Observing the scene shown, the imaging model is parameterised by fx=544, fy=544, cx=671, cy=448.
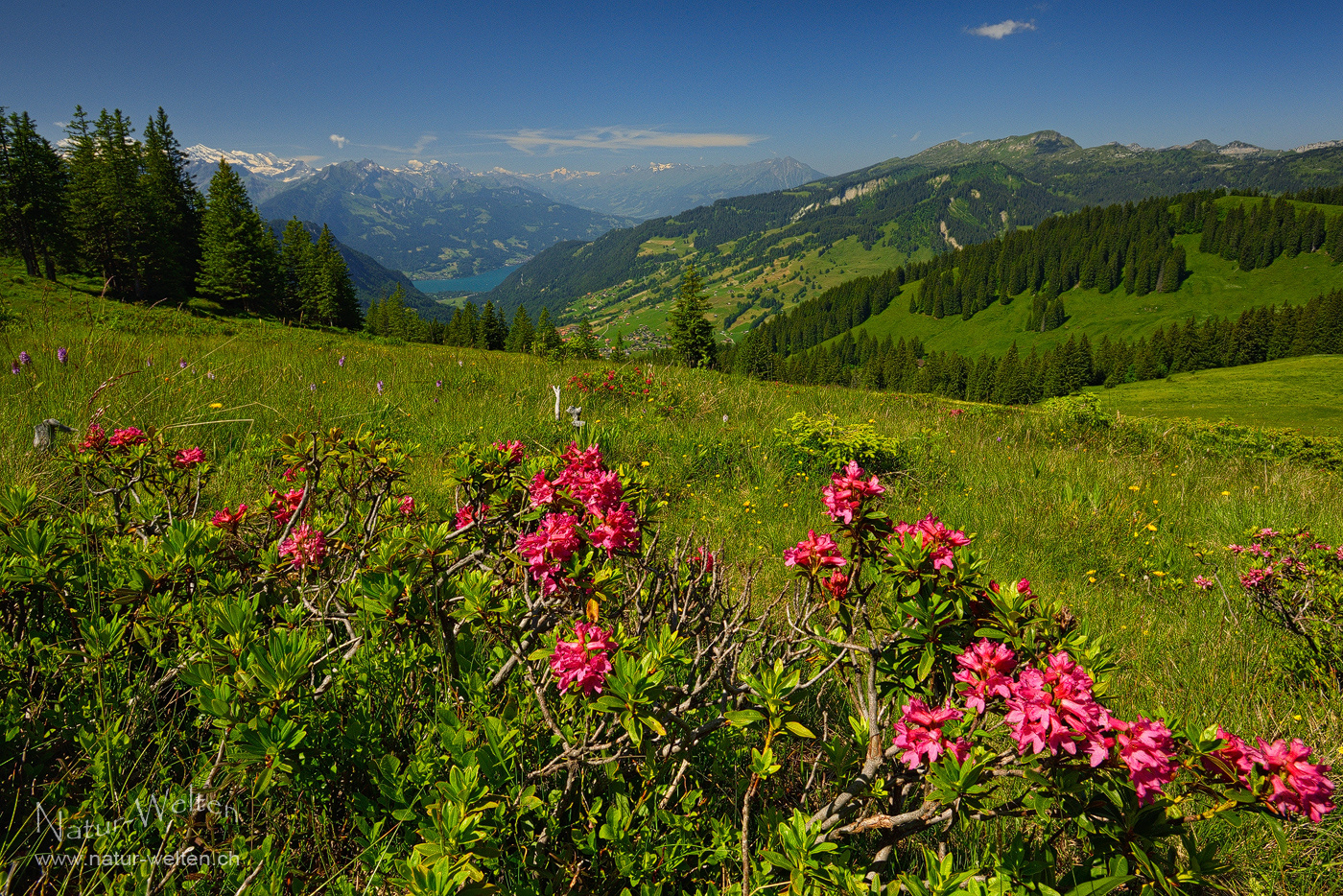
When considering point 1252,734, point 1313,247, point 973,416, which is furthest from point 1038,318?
point 1252,734

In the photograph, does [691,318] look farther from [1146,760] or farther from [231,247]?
[1146,760]

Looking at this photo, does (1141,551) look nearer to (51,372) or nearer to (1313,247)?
(51,372)

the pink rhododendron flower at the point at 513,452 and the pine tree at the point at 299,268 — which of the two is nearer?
the pink rhododendron flower at the point at 513,452

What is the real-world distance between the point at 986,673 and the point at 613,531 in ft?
3.49

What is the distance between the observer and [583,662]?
1406 mm

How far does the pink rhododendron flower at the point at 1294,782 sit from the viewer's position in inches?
40.5

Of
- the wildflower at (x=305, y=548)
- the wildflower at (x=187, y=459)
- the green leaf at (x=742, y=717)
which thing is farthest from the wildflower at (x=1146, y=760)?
the wildflower at (x=187, y=459)

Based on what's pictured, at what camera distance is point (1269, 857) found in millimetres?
1937

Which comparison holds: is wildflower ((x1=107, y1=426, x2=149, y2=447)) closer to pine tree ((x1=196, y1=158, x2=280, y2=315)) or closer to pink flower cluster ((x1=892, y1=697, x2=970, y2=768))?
pink flower cluster ((x1=892, y1=697, x2=970, y2=768))

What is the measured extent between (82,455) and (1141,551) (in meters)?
7.18

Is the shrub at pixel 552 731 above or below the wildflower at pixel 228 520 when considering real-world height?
below

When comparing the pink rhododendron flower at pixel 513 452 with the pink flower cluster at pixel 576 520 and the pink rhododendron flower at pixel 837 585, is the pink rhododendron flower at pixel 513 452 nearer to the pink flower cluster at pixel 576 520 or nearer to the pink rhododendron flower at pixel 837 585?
the pink flower cluster at pixel 576 520

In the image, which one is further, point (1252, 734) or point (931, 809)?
point (1252, 734)

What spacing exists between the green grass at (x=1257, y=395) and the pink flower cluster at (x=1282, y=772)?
64287mm
